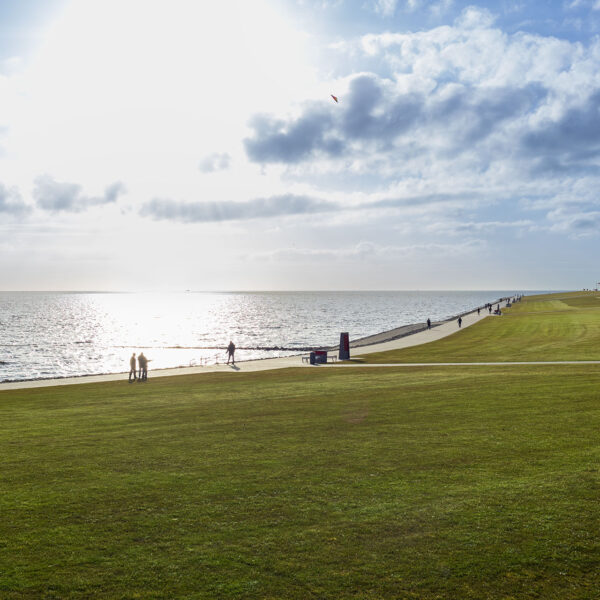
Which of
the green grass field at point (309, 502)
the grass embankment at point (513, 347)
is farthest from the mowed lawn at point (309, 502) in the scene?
the grass embankment at point (513, 347)

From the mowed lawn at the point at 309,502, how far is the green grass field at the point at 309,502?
34 mm

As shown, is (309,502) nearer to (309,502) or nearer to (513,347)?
(309,502)

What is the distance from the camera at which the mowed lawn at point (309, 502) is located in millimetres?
6719

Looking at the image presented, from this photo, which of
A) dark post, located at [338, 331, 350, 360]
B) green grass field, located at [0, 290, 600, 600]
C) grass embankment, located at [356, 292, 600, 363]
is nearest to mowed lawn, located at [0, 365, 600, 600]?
green grass field, located at [0, 290, 600, 600]

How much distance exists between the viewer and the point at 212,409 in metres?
17.9

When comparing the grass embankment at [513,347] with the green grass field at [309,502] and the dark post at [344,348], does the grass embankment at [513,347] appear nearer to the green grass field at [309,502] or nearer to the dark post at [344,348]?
the dark post at [344,348]

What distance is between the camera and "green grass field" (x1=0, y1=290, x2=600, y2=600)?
265 inches

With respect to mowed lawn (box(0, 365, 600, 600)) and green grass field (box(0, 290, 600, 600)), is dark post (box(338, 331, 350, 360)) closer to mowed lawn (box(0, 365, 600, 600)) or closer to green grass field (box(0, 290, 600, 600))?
mowed lawn (box(0, 365, 600, 600))

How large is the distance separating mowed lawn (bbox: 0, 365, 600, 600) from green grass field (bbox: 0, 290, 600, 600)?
0.11 feet

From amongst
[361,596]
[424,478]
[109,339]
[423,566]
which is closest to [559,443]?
[424,478]

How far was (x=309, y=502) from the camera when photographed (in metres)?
9.01

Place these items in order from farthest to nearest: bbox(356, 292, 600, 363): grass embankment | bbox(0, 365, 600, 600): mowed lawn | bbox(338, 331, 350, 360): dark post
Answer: bbox(338, 331, 350, 360): dark post, bbox(356, 292, 600, 363): grass embankment, bbox(0, 365, 600, 600): mowed lawn

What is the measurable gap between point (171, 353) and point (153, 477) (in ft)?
209

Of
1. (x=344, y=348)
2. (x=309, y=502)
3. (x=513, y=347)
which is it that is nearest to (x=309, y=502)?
(x=309, y=502)
